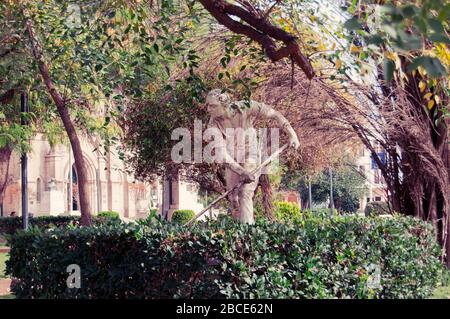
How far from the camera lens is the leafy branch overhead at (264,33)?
23.7 feet

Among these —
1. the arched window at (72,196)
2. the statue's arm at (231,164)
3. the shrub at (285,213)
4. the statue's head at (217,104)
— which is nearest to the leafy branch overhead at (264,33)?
the statue's head at (217,104)

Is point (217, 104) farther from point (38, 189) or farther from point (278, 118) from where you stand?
point (38, 189)

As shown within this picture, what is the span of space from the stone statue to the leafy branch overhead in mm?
1461

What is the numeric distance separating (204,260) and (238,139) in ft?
8.48

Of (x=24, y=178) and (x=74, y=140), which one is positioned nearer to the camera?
(x=74, y=140)

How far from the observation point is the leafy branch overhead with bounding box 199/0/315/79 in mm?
7219

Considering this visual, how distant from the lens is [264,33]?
7551 millimetres

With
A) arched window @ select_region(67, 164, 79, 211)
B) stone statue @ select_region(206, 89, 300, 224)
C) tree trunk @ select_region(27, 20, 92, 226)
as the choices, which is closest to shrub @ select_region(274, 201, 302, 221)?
stone statue @ select_region(206, 89, 300, 224)

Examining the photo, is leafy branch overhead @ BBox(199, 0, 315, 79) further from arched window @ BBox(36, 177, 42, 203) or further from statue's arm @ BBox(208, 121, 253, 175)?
arched window @ BBox(36, 177, 42, 203)

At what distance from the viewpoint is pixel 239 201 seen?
9203 millimetres

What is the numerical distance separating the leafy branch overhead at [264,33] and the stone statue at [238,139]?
1.46 meters

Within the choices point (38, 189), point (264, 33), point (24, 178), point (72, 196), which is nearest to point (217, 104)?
point (264, 33)
